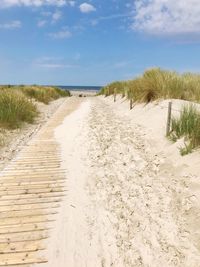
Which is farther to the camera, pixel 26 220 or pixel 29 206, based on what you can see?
pixel 29 206

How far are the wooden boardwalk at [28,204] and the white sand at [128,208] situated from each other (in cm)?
16

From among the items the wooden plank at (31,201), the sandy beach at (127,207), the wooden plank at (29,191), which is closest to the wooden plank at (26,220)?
the sandy beach at (127,207)

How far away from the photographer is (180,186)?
553 centimetres

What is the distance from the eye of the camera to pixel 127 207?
16.2 feet

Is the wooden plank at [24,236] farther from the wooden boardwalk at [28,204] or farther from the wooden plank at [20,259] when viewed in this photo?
the wooden plank at [20,259]

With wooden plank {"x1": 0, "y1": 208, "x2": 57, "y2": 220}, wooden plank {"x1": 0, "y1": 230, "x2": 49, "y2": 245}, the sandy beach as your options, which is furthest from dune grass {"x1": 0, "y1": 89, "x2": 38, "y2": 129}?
wooden plank {"x1": 0, "y1": 230, "x2": 49, "y2": 245}

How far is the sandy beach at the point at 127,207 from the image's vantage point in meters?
3.76

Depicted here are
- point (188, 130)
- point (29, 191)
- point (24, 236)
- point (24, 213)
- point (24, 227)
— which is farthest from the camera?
point (188, 130)

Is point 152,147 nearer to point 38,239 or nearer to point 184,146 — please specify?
point 184,146

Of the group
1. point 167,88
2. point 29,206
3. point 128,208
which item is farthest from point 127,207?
point 167,88

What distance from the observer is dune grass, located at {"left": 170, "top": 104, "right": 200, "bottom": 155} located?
6859 millimetres

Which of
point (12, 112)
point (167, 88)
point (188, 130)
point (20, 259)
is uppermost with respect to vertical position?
point (167, 88)

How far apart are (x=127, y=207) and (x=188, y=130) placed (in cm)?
320

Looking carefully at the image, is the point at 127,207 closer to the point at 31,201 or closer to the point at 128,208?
the point at 128,208
